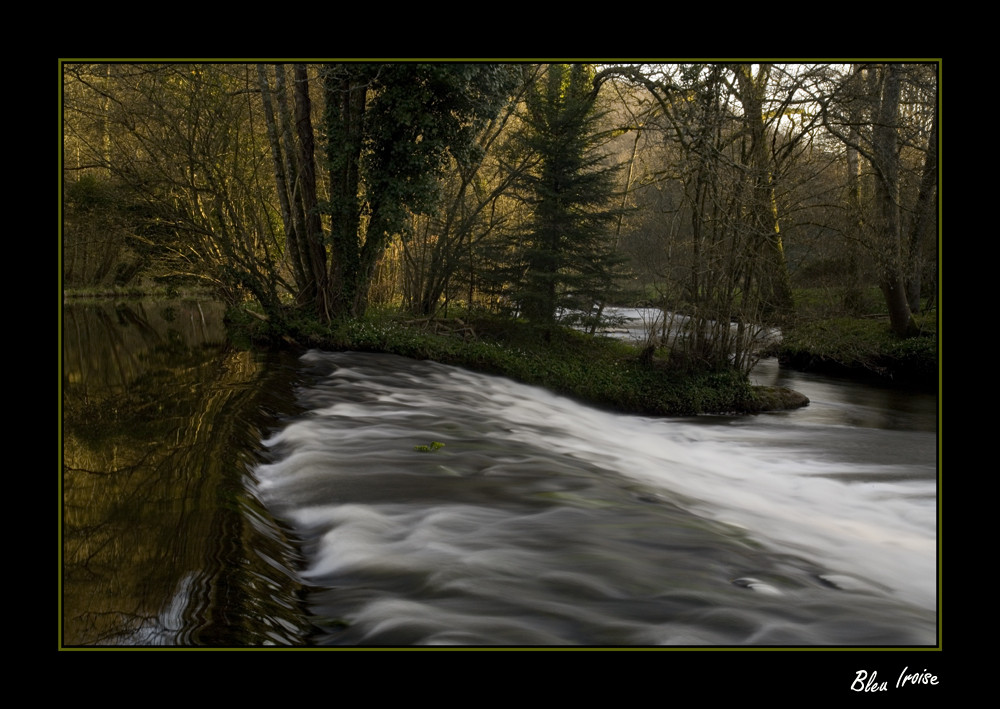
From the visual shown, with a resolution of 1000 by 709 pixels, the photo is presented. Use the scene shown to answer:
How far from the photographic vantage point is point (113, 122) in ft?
42.5

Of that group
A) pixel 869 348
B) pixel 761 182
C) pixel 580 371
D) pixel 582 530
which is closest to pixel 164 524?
pixel 582 530

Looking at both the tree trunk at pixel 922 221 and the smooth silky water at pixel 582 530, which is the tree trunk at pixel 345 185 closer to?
the smooth silky water at pixel 582 530

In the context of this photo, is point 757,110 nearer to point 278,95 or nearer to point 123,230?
point 278,95

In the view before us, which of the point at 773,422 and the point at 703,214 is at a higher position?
the point at 703,214

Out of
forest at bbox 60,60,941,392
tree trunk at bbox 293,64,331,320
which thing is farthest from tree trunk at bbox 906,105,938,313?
tree trunk at bbox 293,64,331,320

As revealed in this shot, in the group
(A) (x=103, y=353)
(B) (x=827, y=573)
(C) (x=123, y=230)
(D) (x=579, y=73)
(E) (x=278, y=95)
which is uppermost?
(D) (x=579, y=73)

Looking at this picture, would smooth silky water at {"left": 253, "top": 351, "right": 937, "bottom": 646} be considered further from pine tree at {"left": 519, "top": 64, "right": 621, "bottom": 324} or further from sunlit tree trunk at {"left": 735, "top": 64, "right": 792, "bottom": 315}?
pine tree at {"left": 519, "top": 64, "right": 621, "bottom": 324}

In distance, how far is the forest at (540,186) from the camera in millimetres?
13445

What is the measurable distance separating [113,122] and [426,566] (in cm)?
1214

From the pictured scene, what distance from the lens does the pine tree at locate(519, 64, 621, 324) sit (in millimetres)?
18125

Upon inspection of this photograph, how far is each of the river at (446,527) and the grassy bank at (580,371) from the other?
2.87 metres

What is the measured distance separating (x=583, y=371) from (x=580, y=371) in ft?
0.25

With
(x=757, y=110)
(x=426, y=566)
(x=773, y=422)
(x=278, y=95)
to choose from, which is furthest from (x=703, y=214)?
(x=426, y=566)

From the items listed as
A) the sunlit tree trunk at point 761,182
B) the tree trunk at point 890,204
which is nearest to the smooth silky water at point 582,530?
the sunlit tree trunk at point 761,182
